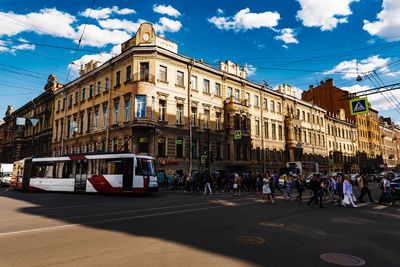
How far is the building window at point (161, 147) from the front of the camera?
31309mm

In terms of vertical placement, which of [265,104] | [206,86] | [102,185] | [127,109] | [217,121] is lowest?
[102,185]

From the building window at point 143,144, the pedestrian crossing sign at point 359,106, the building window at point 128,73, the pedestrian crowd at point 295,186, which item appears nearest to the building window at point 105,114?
the building window at point 128,73

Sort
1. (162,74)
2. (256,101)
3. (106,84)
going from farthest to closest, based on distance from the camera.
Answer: (256,101) → (106,84) → (162,74)

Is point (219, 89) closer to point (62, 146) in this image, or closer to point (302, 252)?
point (62, 146)

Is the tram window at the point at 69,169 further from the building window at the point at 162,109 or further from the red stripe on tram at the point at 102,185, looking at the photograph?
the building window at the point at 162,109

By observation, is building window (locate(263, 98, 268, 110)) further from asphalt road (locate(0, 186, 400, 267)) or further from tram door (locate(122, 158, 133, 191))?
asphalt road (locate(0, 186, 400, 267))

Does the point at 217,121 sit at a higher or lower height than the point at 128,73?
lower

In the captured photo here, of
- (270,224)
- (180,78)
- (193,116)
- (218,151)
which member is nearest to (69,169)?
(193,116)

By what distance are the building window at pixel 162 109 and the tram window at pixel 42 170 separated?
1138cm

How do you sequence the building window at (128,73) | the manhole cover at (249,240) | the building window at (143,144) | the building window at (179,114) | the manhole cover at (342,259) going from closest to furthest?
the manhole cover at (342,259) < the manhole cover at (249,240) < the building window at (143,144) < the building window at (128,73) < the building window at (179,114)

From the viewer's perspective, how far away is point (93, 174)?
22.7m

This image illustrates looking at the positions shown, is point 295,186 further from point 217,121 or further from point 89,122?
point 89,122

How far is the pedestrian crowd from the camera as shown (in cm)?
A: 1549

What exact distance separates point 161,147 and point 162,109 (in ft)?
13.3
